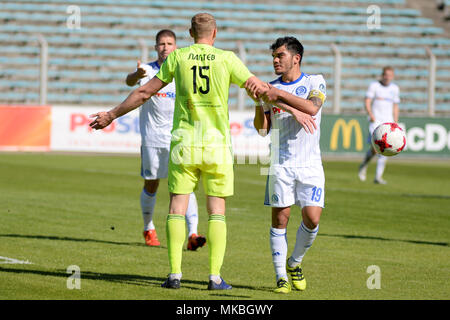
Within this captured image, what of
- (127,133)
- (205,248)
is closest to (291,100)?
(205,248)

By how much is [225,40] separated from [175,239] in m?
24.3

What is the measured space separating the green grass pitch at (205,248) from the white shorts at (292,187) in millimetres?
746

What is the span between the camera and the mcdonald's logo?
1000 inches

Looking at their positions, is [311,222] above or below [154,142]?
below

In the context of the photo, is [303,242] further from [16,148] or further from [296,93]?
[16,148]

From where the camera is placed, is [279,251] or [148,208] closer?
[279,251]

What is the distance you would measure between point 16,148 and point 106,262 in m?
16.1

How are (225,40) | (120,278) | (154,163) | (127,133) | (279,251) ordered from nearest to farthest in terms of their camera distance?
(279,251) < (120,278) < (154,163) < (127,133) < (225,40)

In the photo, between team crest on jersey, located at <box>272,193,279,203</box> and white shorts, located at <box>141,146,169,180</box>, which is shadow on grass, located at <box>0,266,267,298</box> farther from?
white shorts, located at <box>141,146,169,180</box>

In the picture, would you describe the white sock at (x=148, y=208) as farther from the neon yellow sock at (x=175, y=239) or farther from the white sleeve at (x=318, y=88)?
the white sleeve at (x=318, y=88)

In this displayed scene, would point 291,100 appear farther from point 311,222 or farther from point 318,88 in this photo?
point 311,222

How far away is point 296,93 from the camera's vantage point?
279 inches

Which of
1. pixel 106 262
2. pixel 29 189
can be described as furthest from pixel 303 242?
pixel 29 189

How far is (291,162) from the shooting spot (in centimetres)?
709
